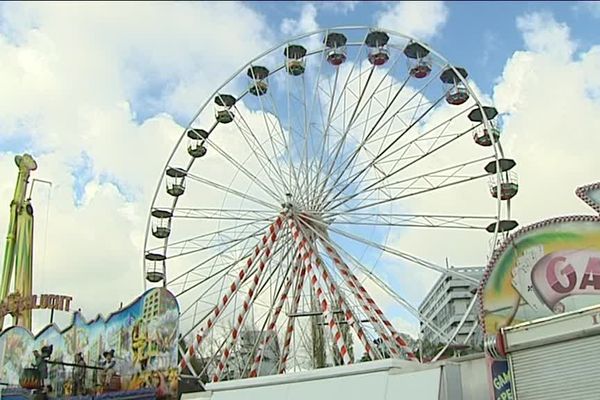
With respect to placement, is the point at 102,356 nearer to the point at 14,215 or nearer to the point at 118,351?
the point at 118,351

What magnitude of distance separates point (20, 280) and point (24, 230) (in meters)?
2.56

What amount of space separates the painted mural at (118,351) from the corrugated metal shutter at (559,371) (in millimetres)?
10191

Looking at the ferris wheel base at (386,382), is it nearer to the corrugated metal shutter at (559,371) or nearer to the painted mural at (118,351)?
the corrugated metal shutter at (559,371)

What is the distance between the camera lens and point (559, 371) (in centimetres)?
1103

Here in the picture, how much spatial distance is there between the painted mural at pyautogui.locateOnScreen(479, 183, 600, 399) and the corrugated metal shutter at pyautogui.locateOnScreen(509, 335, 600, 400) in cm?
36

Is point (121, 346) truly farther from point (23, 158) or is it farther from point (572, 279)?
point (23, 158)

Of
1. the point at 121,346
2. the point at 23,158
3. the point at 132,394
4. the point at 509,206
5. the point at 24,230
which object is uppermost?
the point at 23,158

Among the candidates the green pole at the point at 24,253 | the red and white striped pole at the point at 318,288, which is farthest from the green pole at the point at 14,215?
the red and white striped pole at the point at 318,288

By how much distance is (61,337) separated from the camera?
76.7 feet

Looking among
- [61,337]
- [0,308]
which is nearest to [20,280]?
[0,308]

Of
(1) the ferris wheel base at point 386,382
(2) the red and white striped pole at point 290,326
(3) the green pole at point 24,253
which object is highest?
(3) the green pole at point 24,253

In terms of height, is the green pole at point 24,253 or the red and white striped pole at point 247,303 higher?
the green pole at point 24,253

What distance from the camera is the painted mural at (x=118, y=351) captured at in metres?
19.4

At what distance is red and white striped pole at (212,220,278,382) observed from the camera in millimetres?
19828
